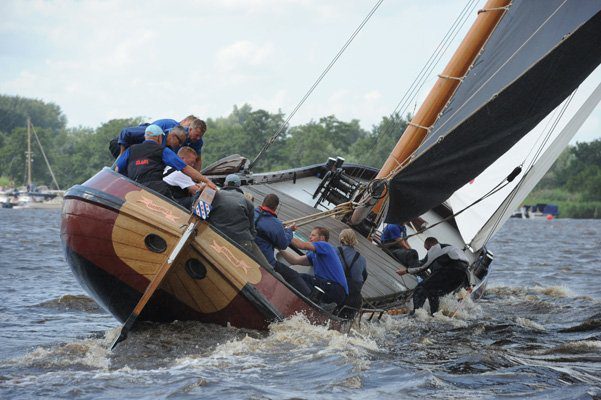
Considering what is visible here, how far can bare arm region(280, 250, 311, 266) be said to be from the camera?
10.8 metres

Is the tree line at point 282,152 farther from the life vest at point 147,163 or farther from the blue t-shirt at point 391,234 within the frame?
the life vest at point 147,163

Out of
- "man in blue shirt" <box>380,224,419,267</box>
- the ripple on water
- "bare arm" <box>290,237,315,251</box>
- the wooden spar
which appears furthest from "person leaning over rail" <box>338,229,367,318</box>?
the ripple on water

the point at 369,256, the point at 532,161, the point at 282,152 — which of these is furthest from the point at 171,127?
the point at 282,152

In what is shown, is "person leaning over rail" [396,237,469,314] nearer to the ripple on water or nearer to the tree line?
the ripple on water

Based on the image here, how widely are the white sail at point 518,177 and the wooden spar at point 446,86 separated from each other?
5.67ft

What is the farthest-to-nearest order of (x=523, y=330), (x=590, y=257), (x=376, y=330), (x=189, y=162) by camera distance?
(x=590, y=257), (x=523, y=330), (x=376, y=330), (x=189, y=162)

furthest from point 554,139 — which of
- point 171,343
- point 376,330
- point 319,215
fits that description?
point 171,343

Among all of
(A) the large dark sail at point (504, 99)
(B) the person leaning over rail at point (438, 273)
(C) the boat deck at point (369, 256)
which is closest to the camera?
(A) the large dark sail at point (504, 99)

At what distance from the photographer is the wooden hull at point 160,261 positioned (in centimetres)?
949

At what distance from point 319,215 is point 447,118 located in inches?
75.9

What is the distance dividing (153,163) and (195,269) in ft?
3.83

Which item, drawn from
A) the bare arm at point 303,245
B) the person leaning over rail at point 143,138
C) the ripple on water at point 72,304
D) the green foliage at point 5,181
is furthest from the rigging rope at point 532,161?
the green foliage at point 5,181

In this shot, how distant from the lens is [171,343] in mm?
9625

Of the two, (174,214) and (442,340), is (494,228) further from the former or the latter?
(174,214)
